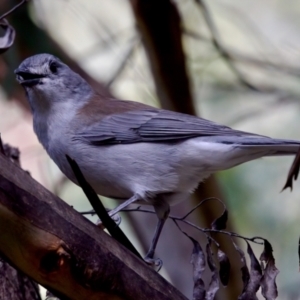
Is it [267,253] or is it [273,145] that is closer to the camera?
[267,253]

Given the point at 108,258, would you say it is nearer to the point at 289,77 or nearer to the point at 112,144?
the point at 112,144

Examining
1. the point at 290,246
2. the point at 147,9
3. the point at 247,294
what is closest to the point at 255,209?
the point at 290,246

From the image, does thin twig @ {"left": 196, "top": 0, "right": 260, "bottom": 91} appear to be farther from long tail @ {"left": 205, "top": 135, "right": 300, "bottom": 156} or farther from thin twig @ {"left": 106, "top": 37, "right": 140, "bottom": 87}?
long tail @ {"left": 205, "top": 135, "right": 300, "bottom": 156}

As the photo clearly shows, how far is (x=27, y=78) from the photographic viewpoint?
248 cm

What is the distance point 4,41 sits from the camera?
2.27m

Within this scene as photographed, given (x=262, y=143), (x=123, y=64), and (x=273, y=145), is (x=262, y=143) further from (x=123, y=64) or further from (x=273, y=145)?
(x=123, y=64)

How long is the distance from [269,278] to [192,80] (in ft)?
6.93

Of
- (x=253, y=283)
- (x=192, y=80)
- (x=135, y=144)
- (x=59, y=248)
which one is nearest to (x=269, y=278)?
(x=253, y=283)

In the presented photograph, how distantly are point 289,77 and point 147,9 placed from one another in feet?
4.10

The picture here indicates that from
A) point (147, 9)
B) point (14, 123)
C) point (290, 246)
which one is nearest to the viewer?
point (147, 9)

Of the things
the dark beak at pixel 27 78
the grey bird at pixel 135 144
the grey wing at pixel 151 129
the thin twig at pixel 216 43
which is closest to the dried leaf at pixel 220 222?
the grey bird at pixel 135 144

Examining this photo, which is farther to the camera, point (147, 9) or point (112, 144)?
point (147, 9)

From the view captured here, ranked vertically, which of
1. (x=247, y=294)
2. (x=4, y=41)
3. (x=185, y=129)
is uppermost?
(x=4, y=41)

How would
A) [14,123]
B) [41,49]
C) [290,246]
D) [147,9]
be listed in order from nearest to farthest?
[147,9] → [41,49] → [290,246] → [14,123]
